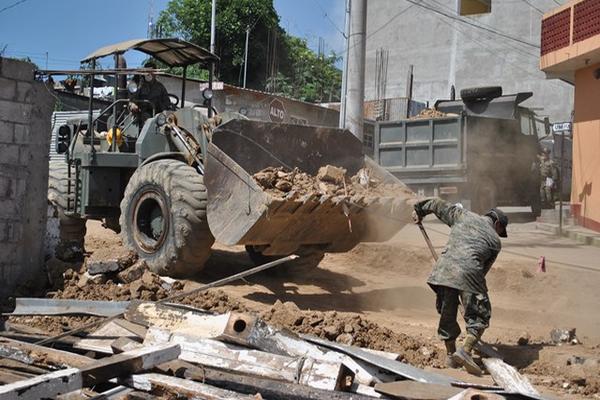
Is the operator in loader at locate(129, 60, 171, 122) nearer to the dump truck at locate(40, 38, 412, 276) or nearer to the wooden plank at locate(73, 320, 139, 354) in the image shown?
the dump truck at locate(40, 38, 412, 276)

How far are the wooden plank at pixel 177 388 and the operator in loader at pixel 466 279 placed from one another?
233 centimetres

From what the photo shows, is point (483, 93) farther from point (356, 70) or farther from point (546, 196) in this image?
point (356, 70)

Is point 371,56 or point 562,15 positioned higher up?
point 371,56

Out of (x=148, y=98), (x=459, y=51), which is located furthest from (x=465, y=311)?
(x=459, y=51)

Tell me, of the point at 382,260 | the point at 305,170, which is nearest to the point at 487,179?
the point at 382,260

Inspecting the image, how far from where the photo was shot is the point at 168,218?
7.97 m

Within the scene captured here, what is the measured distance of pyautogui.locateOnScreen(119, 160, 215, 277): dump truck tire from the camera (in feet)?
25.1

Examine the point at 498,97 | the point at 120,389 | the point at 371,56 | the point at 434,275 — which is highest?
the point at 371,56

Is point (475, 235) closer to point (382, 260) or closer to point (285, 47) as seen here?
point (382, 260)

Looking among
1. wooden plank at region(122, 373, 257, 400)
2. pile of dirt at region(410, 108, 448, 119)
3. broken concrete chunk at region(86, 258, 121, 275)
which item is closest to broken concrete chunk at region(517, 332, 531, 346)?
wooden plank at region(122, 373, 257, 400)

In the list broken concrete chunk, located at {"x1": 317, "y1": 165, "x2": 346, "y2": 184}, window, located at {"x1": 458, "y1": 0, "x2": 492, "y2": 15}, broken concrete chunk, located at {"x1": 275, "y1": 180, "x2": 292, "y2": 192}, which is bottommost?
broken concrete chunk, located at {"x1": 275, "y1": 180, "x2": 292, "y2": 192}

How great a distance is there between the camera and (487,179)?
16016mm

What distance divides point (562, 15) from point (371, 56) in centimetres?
1837

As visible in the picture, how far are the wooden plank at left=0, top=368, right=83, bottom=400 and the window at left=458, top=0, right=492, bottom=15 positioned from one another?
29084 millimetres
